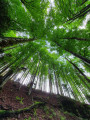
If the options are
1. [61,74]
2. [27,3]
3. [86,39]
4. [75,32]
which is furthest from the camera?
Result: [61,74]

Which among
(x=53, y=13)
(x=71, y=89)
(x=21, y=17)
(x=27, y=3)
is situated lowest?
(x=71, y=89)

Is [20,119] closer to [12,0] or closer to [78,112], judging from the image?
[12,0]

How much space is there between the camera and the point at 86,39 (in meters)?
4.18

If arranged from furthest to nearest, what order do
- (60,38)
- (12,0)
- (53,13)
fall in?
1. (60,38)
2. (53,13)
3. (12,0)

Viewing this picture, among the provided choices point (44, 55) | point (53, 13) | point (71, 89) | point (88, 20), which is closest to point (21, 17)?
point (53, 13)

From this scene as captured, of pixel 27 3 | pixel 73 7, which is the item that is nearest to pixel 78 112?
pixel 73 7

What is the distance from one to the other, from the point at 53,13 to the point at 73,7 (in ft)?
5.72

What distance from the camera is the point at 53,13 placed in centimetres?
491

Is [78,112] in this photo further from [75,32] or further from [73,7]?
[73,7]

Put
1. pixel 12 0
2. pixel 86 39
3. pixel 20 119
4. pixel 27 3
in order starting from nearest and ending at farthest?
pixel 20 119 < pixel 12 0 < pixel 27 3 < pixel 86 39

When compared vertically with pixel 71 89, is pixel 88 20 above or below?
above

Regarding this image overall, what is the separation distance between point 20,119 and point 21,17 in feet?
22.6

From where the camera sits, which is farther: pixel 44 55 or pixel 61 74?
pixel 61 74

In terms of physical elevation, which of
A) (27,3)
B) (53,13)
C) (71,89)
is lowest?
(71,89)
